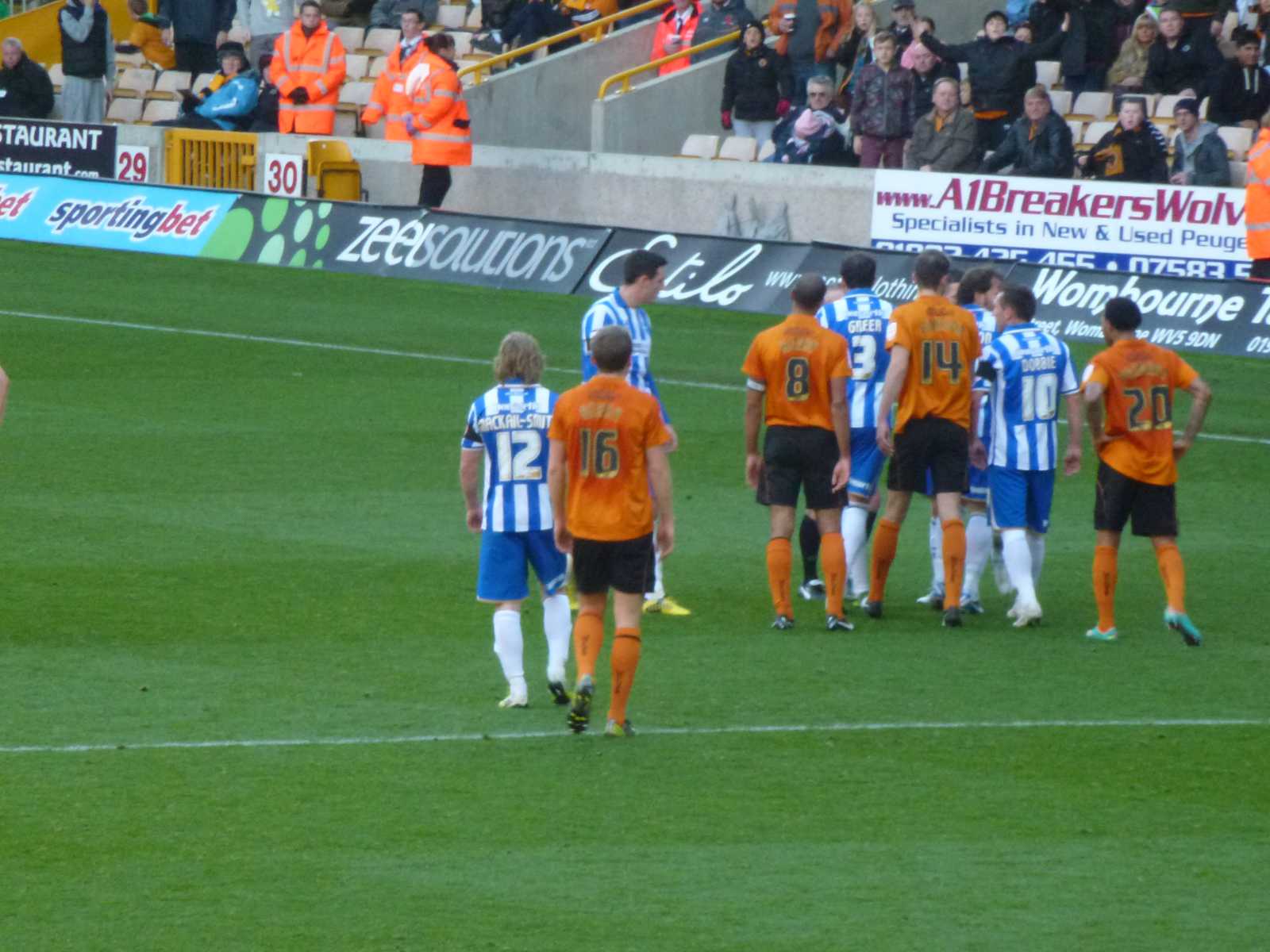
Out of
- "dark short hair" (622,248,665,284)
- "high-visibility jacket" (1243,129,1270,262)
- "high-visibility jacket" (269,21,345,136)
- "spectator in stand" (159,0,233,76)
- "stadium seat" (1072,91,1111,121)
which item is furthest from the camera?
"spectator in stand" (159,0,233,76)

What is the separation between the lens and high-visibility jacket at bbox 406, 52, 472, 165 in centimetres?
2775

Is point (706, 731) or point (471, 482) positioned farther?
point (471, 482)

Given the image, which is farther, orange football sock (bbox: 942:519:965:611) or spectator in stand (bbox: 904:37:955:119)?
spectator in stand (bbox: 904:37:955:119)

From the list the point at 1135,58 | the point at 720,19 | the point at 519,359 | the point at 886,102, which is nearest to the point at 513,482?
the point at 519,359

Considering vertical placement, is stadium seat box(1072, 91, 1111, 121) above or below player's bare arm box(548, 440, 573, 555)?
above

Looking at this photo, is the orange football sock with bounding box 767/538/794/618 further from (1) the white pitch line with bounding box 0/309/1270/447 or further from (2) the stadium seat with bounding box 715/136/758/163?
(2) the stadium seat with bounding box 715/136/758/163

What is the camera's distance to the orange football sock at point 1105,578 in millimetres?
11414

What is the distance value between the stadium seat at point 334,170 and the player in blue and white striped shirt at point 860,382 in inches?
708

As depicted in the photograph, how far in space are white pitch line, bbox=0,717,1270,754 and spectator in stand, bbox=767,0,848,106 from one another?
65.2 ft

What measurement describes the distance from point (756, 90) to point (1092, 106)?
425cm

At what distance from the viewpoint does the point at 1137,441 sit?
11.4 meters

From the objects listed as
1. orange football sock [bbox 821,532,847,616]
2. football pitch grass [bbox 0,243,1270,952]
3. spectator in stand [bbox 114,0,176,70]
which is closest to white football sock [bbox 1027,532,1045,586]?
football pitch grass [bbox 0,243,1270,952]

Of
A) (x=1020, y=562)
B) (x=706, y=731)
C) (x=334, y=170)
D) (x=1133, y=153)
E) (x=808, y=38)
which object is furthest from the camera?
(x=334, y=170)

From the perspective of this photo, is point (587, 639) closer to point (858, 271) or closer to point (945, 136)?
point (858, 271)
